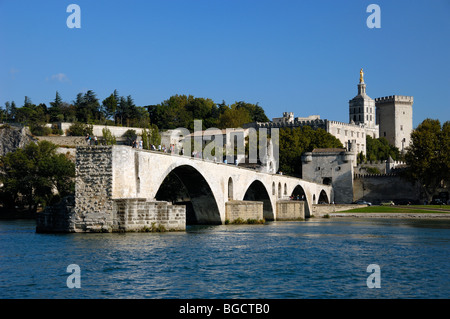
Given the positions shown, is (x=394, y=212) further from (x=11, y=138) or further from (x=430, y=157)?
(x=11, y=138)

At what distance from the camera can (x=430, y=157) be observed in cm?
8219

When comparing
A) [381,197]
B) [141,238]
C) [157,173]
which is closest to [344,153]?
[381,197]

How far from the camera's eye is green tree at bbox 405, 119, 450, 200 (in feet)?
269

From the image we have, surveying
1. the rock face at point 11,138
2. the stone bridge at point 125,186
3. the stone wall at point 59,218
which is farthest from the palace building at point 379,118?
the stone wall at point 59,218

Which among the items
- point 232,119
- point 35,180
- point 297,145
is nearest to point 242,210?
point 35,180

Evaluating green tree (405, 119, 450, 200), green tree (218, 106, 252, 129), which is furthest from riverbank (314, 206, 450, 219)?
green tree (218, 106, 252, 129)

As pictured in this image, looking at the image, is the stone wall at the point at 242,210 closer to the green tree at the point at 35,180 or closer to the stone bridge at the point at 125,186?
the stone bridge at the point at 125,186

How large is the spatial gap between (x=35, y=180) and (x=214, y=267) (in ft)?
160

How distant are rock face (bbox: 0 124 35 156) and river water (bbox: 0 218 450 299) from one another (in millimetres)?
53955

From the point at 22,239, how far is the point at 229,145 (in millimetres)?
71128

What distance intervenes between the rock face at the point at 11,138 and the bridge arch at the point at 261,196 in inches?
1439

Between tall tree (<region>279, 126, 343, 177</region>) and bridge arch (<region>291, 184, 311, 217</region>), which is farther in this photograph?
tall tree (<region>279, 126, 343, 177</region>)

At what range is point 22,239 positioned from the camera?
1254 inches

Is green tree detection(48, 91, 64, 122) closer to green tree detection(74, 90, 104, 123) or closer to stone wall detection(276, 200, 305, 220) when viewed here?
green tree detection(74, 90, 104, 123)
